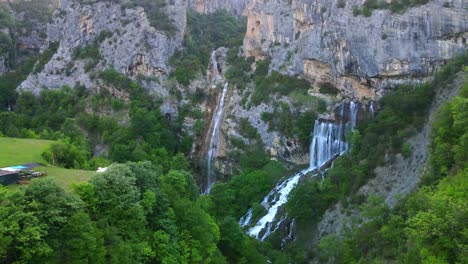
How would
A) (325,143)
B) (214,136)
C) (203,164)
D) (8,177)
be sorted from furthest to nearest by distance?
(214,136) → (203,164) → (325,143) → (8,177)

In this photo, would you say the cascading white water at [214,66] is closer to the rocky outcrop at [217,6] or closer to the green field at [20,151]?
the rocky outcrop at [217,6]

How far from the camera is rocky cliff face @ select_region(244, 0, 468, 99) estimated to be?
127ft

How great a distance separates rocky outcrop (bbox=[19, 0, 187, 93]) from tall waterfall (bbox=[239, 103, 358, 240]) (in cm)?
1966

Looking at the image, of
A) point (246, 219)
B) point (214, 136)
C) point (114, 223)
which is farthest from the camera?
point (214, 136)

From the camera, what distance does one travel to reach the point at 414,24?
39500 mm

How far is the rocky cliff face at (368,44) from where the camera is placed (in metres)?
38.7

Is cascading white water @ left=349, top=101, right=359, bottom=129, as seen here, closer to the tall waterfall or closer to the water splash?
the tall waterfall

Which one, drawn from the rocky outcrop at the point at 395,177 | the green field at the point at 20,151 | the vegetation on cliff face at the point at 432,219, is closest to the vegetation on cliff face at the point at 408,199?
the vegetation on cliff face at the point at 432,219

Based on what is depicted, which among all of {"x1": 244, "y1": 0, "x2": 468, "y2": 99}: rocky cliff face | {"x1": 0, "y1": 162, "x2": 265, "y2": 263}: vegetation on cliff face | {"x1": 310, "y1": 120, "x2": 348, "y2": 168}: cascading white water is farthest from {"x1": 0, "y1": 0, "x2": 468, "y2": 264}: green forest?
{"x1": 310, "y1": 120, "x2": 348, "y2": 168}: cascading white water

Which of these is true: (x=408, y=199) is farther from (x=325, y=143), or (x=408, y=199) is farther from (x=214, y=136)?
(x=214, y=136)

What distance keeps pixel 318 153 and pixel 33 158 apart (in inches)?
924

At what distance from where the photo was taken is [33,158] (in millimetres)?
25250

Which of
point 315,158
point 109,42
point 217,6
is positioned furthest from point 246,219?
point 217,6

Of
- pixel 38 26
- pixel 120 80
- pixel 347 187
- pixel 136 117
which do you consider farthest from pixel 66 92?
pixel 347 187
